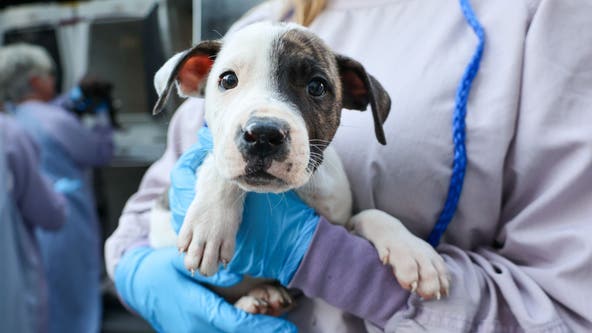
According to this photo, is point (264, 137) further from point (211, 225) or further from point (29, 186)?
point (29, 186)

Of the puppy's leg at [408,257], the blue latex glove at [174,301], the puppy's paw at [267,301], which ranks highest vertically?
the puppy's leg at [408,257]

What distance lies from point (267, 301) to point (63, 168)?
3017 millimetres

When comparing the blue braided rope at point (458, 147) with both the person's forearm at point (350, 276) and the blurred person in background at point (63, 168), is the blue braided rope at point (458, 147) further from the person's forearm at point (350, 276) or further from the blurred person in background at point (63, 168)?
the blurred person in background at point (63, 168)

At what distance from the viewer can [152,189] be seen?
5.35 ft

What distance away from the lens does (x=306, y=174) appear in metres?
0.90

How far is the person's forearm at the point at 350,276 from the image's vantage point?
1.02m

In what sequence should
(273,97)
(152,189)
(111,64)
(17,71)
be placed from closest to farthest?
(273,97), (152,189), (17,71), (111,64)

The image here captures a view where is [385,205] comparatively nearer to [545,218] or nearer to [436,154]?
[436,154]

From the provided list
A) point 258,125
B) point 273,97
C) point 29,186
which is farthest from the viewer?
point 29,186

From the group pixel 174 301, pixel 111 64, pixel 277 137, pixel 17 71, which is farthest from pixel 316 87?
pixel 17 71

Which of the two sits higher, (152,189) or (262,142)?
(262,142)

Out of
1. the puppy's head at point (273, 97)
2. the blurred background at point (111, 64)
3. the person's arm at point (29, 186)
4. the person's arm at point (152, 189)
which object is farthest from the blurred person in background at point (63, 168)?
the puppy's head at point (273, 97)

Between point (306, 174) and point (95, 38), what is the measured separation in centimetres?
344

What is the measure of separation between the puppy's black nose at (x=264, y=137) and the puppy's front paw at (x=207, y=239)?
0.70ft
